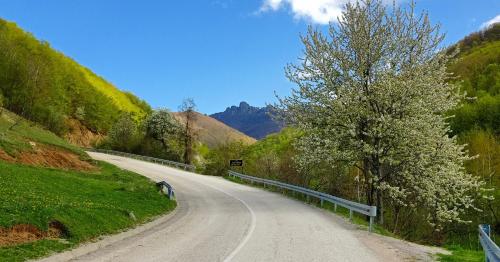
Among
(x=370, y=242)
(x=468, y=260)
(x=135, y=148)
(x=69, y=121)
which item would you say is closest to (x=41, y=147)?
(x=370, y=242)

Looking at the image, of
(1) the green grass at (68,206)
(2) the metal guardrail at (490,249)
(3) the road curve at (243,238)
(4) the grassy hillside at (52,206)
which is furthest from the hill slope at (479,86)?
(4) the grassy hillside at (52,206)

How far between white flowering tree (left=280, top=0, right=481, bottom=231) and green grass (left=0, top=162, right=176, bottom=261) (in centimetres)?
971

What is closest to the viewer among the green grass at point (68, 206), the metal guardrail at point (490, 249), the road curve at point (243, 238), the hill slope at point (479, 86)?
the metal guardrail at point (490, 249)

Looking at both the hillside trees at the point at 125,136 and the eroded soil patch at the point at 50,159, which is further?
the hillside trees at the point at 125,136

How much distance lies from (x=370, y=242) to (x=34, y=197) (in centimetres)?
1197

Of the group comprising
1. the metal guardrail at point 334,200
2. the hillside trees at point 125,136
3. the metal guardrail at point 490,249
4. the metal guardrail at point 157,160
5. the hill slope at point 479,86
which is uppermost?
the hill slope at point 479,86

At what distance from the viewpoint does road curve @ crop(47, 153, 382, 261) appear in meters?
11.6

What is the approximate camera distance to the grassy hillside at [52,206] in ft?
40.2

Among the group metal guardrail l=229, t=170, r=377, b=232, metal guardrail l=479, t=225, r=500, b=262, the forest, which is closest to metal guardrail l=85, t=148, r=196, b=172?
metal guardrail l=229, t=170, r=377, b=232

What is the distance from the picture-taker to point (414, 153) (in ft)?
76.7

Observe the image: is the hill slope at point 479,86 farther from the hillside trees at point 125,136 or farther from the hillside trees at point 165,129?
the hillside trees at point 125,136

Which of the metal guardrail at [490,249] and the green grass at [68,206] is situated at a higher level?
the metal guardrail at [490,249]

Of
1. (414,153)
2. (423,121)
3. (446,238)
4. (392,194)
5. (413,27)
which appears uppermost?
(413,27)

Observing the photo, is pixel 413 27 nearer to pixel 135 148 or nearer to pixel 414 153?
pixel 414 153
